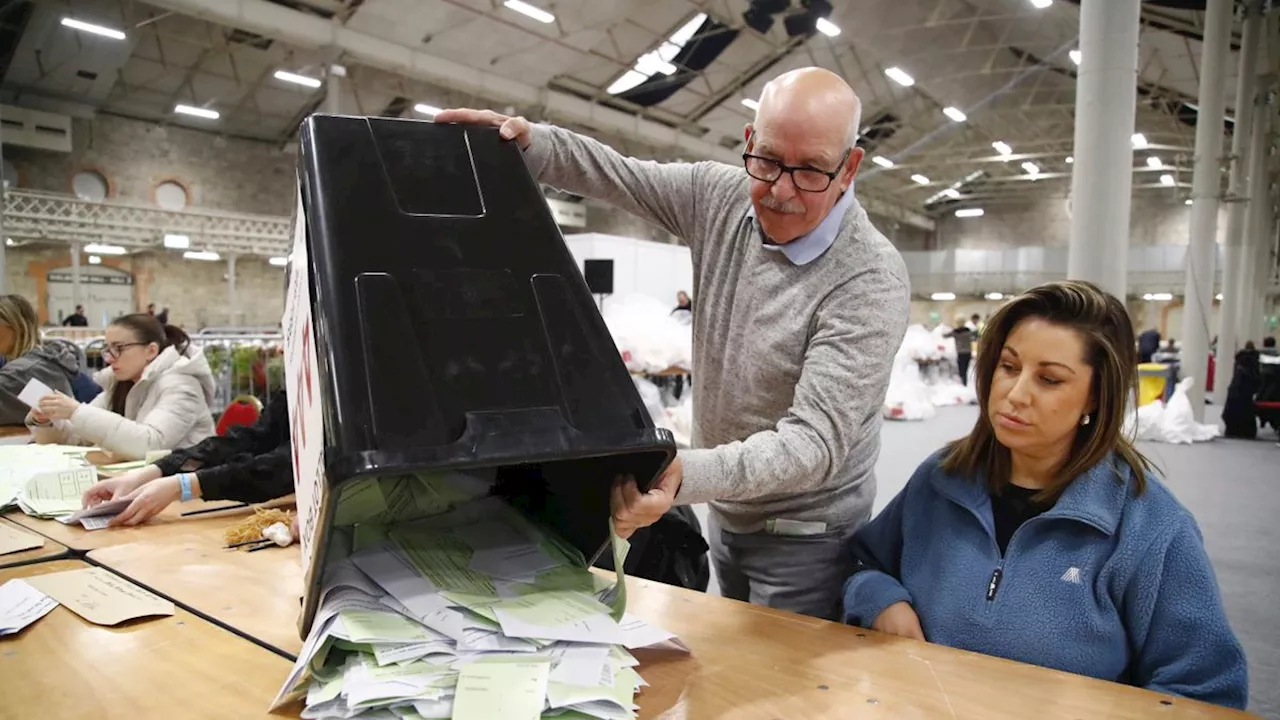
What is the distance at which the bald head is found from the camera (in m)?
1.20

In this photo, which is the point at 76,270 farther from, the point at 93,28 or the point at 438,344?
the point at 438,344

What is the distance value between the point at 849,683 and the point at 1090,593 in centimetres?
39

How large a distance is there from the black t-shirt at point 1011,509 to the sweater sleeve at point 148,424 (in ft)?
7.99

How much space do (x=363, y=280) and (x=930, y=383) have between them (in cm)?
1096

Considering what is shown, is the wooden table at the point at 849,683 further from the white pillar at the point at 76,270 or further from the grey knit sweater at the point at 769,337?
the white pillar at the point at 76,270

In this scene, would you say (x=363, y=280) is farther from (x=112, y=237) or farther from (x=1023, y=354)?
(x=112, y=237)

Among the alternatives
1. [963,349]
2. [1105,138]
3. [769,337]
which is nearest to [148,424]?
[769,337]

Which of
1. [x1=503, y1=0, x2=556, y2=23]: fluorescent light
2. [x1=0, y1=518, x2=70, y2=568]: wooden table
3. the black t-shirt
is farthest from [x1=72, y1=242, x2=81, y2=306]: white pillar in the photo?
the black t-shirt

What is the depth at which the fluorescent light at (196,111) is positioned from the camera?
42.0ft

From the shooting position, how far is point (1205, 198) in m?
8.52

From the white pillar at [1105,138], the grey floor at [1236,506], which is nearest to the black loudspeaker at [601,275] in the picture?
the grey floor at [1236,506]

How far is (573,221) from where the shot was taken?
17.4 meters

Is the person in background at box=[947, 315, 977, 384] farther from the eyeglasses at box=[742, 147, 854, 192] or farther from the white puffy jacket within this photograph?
the eyeglasses at box=[742, 147, 854, 192]

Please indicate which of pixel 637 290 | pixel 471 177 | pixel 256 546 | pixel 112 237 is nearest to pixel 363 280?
pixel 471 177
